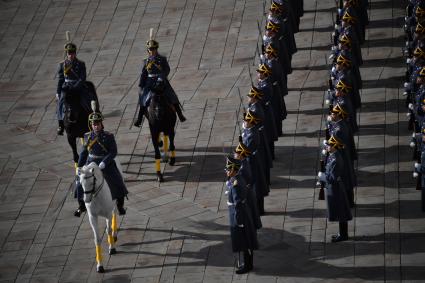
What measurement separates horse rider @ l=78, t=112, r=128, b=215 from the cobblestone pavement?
1320mm

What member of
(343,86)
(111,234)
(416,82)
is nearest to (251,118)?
(343,86)

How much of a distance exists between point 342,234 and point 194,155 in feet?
19.8

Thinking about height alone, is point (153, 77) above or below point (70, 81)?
above

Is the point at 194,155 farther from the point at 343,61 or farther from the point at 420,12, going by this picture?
the point at 420,12

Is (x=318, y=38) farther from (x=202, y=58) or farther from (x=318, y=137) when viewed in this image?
(x=318, y=137)

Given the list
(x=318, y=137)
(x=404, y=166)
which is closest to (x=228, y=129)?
(x=318, y=137)

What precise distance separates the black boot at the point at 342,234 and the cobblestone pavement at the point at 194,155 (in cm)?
18

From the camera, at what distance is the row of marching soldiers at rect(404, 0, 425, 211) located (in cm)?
2886

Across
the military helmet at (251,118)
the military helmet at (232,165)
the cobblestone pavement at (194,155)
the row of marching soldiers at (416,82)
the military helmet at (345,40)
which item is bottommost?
the cobblestone pavement at (194,155)

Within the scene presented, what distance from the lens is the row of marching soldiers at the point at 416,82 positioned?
28.9 metres

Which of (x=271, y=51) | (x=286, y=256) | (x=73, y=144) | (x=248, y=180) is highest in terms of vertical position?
(x=248, y=180)

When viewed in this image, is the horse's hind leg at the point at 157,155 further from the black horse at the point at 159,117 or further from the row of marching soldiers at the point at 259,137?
the row of marching soldiers at the point at 259,137

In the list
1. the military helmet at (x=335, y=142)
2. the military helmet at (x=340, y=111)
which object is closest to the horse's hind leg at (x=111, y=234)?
the military helmet at (x=335, y=142)

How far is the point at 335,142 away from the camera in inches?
1099
